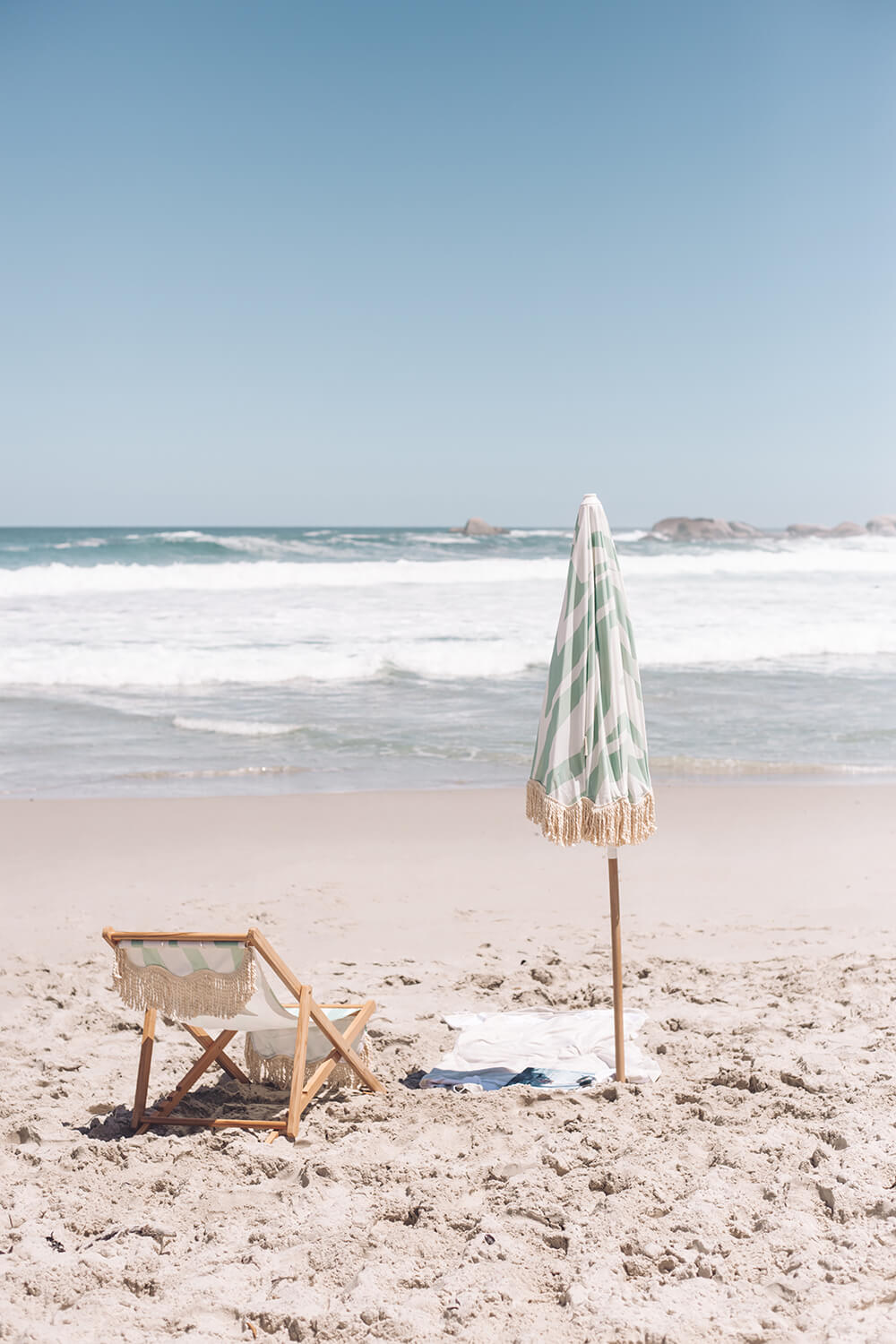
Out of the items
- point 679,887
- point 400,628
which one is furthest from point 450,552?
point 679,887

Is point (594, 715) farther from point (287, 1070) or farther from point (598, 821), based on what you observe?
point (287, 1070)

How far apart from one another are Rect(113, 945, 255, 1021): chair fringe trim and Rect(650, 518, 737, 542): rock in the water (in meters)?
61.9

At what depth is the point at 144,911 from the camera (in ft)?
20.4

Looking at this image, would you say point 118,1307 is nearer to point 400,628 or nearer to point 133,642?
point 133,642

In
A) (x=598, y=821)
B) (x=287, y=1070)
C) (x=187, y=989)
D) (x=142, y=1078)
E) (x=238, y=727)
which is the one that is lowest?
(x=287, y=1070)

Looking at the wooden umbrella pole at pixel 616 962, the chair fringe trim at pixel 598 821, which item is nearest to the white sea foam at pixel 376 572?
the wooden umbrella pole at pixel 616 962

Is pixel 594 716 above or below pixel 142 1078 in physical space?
above

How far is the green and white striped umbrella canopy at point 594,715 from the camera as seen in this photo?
365cm

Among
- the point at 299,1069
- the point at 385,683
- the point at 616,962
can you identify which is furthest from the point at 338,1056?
the point at 385,683

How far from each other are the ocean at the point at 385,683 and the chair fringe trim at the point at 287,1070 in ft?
15.9

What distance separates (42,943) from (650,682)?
10.1 metres

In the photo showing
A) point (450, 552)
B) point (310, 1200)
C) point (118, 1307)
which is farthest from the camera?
point (450, 552)

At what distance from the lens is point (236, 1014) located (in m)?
3.58

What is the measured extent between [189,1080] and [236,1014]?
566mm
